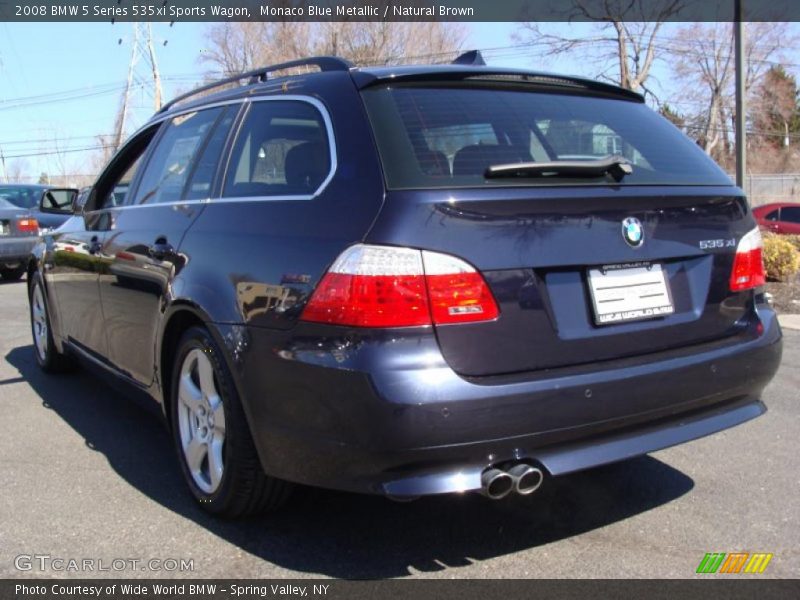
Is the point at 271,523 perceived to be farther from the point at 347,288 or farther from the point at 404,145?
the point at 404,145

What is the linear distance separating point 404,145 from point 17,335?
6.24 meters

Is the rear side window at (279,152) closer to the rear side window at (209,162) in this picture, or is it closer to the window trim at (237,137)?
the window trim at (237,137)

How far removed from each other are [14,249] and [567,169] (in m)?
11.4

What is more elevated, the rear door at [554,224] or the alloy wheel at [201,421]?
the rear door at [554,224]

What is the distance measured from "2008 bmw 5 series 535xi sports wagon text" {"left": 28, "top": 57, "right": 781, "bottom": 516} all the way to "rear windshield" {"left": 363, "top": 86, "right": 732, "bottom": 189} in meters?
0.01

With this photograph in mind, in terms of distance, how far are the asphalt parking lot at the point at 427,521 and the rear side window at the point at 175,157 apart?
1349mm

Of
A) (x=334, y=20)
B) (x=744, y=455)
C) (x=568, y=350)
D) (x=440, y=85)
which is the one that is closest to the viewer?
(x=568, y=350)

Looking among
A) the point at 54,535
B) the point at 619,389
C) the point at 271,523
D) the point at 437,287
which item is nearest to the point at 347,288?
the point at 437,287

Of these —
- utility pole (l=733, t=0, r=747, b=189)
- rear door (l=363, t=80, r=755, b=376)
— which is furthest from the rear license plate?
utility pole (l=733, t=0, r=747, b=189)

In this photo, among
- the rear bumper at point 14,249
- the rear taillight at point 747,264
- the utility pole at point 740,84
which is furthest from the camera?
the rear bumper at point 14,249

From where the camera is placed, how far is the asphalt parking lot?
2.93 meters

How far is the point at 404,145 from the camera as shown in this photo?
8.89ft

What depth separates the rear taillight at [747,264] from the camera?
123 inches

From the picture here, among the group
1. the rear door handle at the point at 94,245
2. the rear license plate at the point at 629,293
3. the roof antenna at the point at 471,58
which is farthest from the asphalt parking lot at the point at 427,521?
the roof antenna at the point at 471,58
